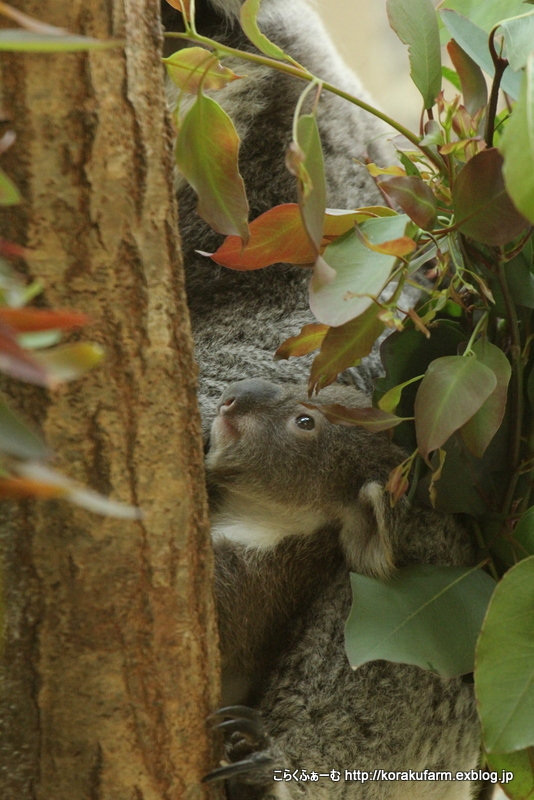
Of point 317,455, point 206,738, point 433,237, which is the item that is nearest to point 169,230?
point 433,237

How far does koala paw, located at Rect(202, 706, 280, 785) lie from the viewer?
124 cm

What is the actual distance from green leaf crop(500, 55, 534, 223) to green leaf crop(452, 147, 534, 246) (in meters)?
0.42

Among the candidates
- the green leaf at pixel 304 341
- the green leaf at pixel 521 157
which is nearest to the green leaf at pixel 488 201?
the green leaf at pixel 304 341

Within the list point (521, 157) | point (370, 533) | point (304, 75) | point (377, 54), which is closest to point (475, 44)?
point (304, 75)

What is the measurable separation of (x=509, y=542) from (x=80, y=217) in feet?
3.16

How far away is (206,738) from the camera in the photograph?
1128 mm

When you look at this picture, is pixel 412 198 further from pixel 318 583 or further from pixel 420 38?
pixel 318 583

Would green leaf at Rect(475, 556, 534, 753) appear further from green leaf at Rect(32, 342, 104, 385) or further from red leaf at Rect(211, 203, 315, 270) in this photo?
green leaf at Rect(32, 342, 104, 385)

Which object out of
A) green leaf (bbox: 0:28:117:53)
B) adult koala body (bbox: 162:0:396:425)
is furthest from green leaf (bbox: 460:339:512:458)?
green leaf (bbox: 0:28:117:53)

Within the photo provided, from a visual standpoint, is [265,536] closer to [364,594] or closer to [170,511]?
[364,594]

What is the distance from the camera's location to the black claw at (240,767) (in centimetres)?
113

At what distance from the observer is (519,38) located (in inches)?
→ 47.0

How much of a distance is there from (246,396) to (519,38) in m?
0.87

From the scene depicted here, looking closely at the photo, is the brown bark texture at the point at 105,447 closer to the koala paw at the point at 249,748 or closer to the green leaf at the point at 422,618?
the koala paw at the point at 249,748
